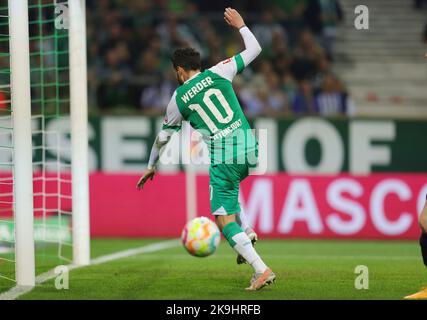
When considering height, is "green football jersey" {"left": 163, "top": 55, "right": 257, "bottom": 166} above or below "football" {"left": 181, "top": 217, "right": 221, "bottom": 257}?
above

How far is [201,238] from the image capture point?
26.9ft

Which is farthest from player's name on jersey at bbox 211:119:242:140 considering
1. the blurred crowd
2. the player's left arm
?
the blurred crowd

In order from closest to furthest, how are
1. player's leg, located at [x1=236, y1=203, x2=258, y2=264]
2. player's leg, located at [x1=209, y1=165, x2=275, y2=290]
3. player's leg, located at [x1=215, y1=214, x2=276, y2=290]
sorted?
player's leg, located at [x1=215, y1=214, x2=276, y2=290], player's leg, located at [x1=209, y1=165, x2=275, y2=290], player's leg, located at [x1=236, y1=203, x2=258, y2=264]

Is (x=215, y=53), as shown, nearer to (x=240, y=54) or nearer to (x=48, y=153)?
(x=48, y=153)

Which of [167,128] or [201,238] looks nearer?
[201,238]

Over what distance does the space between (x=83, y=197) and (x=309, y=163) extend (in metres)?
6.49

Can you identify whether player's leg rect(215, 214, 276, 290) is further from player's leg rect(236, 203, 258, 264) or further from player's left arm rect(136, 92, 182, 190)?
player's left arm rect(136, 92, 182, 190)

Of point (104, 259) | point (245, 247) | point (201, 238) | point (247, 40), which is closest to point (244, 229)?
point (245, 247)

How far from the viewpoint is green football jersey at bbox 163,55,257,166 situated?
8469 millimetres

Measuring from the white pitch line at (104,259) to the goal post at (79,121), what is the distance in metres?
0.53

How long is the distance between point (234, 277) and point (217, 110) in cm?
180

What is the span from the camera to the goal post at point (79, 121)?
10391mm

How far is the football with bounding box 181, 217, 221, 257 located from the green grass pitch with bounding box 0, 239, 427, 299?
1.21 feet
